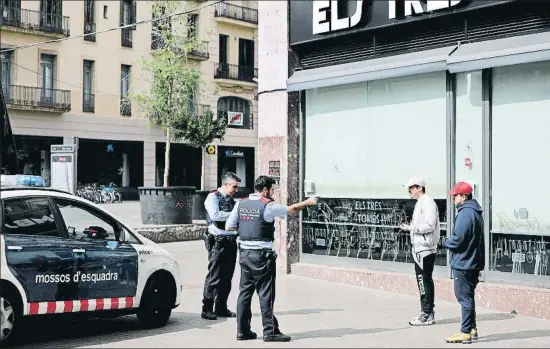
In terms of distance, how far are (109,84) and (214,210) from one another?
29.9 metres

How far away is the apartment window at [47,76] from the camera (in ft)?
117

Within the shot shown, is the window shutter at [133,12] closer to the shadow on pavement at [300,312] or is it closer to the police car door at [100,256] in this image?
the shadow on pavement at [300,312]

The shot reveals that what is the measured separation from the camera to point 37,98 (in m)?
35.4

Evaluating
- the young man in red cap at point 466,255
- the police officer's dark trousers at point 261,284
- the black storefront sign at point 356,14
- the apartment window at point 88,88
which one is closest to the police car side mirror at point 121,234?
the police officer's dark trousers at point 261,284

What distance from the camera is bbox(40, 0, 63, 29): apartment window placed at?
35656 millimetres

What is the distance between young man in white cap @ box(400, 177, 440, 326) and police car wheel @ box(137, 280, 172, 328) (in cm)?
281

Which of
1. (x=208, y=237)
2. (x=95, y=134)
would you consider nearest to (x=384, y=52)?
(x=208, y=237)

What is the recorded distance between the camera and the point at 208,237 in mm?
9672

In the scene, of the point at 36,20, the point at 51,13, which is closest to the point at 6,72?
the point at 36,20

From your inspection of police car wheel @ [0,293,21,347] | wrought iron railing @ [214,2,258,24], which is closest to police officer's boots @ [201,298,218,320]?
police car wheel @ [0,293,21,347]

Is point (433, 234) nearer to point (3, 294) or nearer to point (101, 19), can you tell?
point (3, 294)

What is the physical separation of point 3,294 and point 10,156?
5076 mm

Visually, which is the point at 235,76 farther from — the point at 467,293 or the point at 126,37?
the point at 467,293

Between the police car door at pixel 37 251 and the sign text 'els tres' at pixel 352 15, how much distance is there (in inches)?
240
